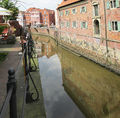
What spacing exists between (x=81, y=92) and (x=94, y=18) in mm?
10576

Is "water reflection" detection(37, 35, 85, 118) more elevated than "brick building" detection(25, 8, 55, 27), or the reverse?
"brick building" detection(25, 8, 55, 27)

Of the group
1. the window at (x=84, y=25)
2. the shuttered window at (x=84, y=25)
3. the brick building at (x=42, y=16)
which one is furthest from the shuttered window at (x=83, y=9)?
the brick building at (x=42, y=16)

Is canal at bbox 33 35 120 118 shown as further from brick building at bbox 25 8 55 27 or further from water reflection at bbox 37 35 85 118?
brick building at bbox 25 8 55 27

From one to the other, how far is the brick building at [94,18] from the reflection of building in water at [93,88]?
385cm

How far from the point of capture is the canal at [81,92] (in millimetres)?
9203

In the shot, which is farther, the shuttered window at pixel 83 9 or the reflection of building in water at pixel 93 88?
the shuttered window at pixel 83 9

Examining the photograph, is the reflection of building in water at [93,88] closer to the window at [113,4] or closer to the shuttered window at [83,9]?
the window at [113,4]

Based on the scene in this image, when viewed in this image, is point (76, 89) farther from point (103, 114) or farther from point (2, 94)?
point (2, 94)

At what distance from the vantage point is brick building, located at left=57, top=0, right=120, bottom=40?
15453mm

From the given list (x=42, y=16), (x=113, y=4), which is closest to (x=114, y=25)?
(x=113, y=4)

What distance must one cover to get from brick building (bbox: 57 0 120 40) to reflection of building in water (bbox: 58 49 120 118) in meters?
3.85

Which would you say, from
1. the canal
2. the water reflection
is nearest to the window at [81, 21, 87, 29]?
the canal

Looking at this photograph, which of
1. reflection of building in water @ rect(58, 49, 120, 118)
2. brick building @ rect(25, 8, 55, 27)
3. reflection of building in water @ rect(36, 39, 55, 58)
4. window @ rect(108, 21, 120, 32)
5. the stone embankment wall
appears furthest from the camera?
brick building @ rect(25, 8, 55, 27)

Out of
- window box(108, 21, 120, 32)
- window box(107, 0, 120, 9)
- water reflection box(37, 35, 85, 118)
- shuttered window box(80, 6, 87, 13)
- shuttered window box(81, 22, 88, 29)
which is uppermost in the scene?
shuttered window box(80, 6, 87, 13)
